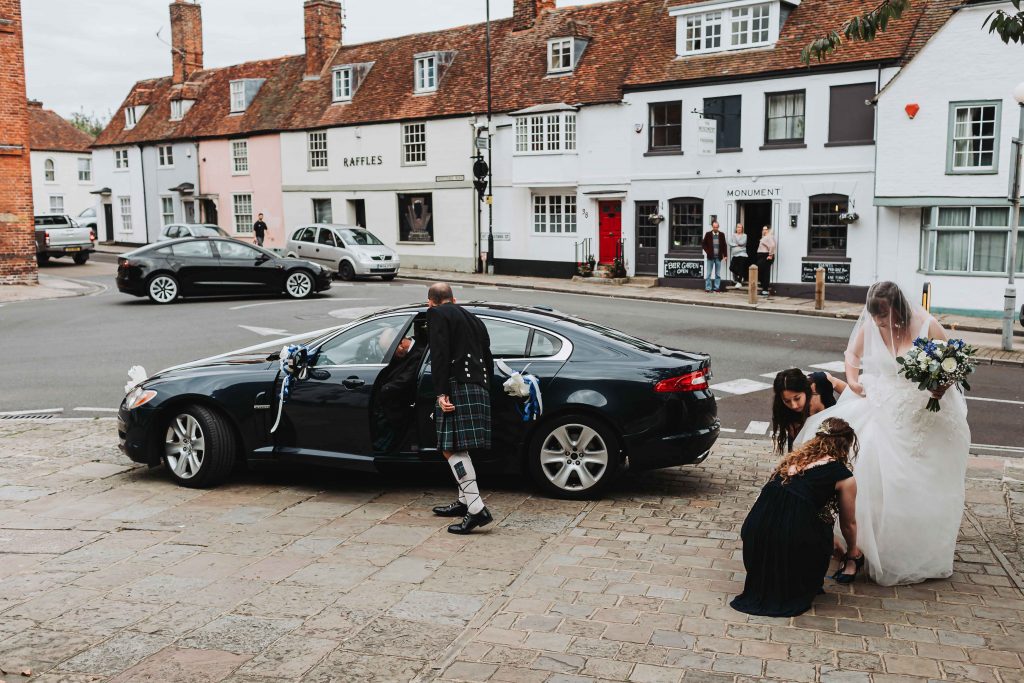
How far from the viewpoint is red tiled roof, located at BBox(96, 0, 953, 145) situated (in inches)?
1048

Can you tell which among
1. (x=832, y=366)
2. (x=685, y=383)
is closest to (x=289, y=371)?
(x=685, y=383)

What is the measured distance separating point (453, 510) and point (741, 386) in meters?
7.16

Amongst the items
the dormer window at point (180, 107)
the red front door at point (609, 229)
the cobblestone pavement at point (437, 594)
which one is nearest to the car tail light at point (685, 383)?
the cobblestone pavement at point (437, 594)

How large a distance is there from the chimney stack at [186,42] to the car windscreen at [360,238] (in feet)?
72.1

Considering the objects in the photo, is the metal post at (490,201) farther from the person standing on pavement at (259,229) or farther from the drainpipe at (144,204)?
the drainpipe at (144,204)

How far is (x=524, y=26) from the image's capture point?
34.9 meters

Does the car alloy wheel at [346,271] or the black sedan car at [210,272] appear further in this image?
the car alloy wheel at [346,271]

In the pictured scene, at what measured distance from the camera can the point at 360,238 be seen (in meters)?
30.8

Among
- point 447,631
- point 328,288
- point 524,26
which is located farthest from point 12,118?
point 447,631

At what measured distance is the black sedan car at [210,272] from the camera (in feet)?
74.1

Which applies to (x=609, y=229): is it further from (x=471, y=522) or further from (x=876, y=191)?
(x=471, y=522)

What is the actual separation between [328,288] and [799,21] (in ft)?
49.8

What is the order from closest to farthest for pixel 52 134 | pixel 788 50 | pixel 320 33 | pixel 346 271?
1. pixel 788 50
2. pixel 346 271
3. pixel 320 33
4. pixel 52 134

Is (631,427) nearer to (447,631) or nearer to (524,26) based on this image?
(447,631)
